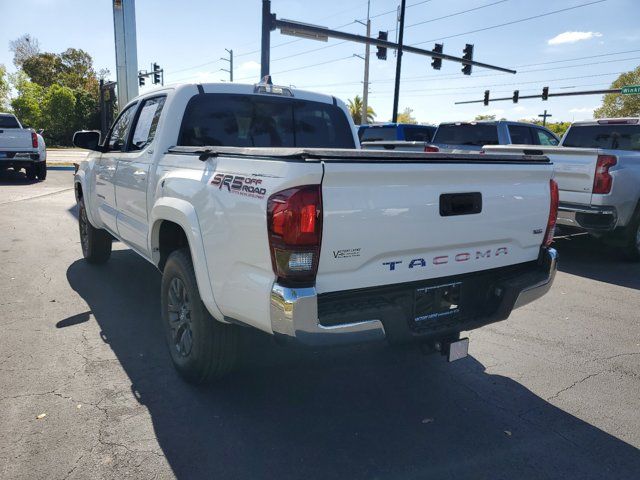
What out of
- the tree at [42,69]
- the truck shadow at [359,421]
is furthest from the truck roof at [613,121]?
the tree at [42,69]

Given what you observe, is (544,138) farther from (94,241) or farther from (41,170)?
(41,170)

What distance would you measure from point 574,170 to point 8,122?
53.1 ft

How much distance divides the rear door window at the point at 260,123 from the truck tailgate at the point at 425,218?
6.40 ft

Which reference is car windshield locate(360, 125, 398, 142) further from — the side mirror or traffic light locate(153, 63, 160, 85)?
traffic light locate(153, 63, 160, 85)

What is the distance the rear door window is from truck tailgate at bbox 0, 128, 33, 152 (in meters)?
14.0

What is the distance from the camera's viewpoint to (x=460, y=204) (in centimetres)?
289

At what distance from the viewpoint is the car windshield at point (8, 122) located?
15.6m

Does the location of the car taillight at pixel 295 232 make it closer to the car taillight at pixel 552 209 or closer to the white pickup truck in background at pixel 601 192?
the car taillight at pixel 552 209

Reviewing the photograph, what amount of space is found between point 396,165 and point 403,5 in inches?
843

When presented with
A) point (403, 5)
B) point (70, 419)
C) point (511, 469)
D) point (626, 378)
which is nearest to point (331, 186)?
point (511, 469)

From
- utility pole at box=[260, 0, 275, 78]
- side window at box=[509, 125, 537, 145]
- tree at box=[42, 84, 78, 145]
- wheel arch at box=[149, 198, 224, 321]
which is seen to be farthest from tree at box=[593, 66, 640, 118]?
wheel arch at box=[149, 198, 224, 321]

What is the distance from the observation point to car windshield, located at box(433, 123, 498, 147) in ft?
34.7

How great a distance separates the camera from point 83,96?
167ft

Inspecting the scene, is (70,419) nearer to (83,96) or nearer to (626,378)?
(626,378)
